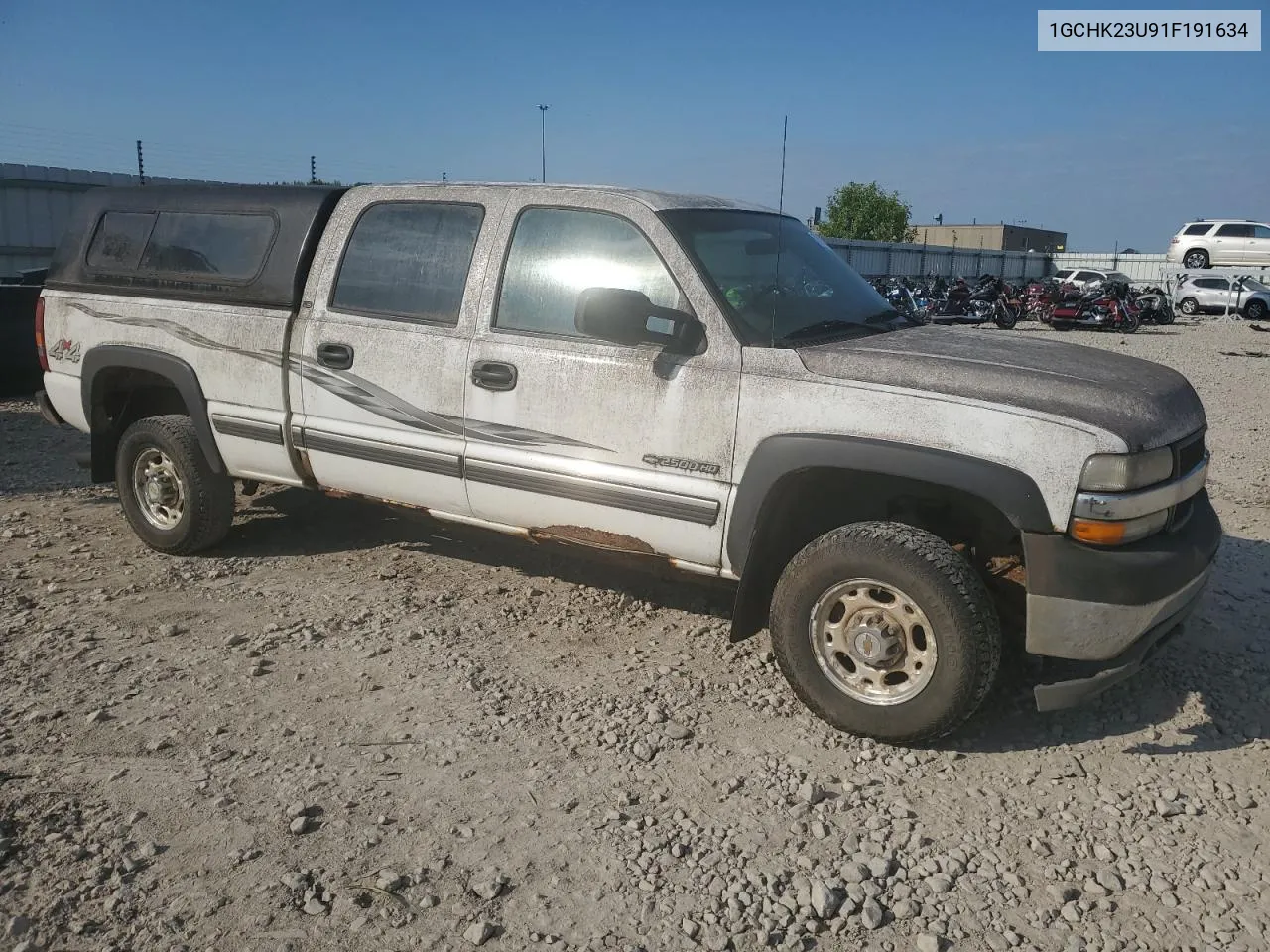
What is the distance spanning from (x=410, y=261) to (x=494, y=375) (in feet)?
2.58

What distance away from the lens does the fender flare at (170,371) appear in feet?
16.9

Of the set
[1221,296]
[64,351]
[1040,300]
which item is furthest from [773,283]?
[1221,296]

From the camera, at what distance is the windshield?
3.92 meters

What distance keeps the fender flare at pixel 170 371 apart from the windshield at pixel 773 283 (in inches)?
107

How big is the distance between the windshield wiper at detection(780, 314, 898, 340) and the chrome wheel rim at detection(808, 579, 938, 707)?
1.00m

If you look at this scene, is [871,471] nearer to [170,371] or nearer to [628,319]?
[628,319]

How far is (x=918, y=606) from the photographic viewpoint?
3.43m

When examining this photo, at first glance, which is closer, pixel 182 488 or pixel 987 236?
pixel 182 488

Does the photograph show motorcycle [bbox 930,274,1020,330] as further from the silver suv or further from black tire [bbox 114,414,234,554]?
black tire [bbox 114,414,234,554]

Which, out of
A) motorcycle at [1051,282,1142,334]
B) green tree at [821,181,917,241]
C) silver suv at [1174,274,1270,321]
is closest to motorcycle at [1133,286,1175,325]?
motorcycle at [1051,282,1142,334]

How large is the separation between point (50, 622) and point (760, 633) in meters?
3.27

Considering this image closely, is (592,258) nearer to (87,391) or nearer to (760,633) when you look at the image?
(760,633)

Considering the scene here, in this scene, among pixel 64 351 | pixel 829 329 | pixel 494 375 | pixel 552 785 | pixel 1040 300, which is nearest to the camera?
pixel 552 785

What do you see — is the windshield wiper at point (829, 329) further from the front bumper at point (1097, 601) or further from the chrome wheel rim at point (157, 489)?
the chrome wheel rim at point (157, 489)
